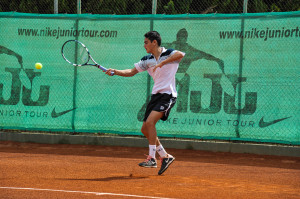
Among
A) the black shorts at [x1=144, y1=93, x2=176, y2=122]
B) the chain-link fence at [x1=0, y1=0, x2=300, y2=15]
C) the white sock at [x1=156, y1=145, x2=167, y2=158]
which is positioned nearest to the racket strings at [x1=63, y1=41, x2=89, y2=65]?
the black shorts at [x1=144, y1=93, x2=176, y2=122]

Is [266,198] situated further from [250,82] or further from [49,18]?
[49,18]

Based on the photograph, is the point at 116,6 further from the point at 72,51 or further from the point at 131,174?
the point at 131,174

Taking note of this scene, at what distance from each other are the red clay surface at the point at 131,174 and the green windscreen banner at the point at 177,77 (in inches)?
20.3

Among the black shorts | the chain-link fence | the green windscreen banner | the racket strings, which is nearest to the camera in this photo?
the black shorts

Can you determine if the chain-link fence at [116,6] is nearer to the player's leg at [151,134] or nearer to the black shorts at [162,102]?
the black shorts at [162,102]

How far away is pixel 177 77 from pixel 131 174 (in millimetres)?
3049

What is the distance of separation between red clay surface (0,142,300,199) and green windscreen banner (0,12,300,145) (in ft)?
1.69

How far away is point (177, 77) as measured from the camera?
9406 millimetres

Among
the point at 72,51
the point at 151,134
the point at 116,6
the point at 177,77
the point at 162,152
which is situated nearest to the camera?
the point at 151,134

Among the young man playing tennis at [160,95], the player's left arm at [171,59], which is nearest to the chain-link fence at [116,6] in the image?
the young man playing tennis at [160,95]

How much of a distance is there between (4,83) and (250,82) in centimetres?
466

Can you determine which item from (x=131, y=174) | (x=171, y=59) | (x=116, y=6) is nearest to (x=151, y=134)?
(x=131, y=174)

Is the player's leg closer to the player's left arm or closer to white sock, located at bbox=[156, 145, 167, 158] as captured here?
white sock, located at bbox=[156, 145, 167, 158]

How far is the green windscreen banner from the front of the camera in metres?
8.85
